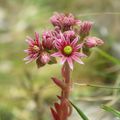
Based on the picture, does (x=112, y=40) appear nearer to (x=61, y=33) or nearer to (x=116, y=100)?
(x=116, y=100)

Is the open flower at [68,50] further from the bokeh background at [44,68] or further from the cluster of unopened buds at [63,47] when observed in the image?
the bokeh background at [44,68]

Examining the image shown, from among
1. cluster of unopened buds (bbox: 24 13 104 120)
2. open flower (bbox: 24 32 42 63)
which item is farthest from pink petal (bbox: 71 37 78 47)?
open flower (bbox: 24 32 42 63)

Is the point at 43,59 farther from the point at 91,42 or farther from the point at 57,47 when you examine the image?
the point at 91,42

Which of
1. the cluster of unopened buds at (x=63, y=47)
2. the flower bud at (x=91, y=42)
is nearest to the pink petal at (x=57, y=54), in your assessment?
the cluster of unopened buds at (x=63, y=47)

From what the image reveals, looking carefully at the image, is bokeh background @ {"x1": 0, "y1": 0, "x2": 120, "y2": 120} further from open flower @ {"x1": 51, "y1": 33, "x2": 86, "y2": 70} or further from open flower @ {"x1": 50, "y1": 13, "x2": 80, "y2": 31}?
open flower @ {"x1": 51, "y1": 33, "x2": 86, "y2": 70}

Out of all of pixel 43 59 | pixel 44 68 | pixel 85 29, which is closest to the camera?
pixel 43 59

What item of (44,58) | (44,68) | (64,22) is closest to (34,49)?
(44,58)

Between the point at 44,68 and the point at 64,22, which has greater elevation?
the point at 64,22
